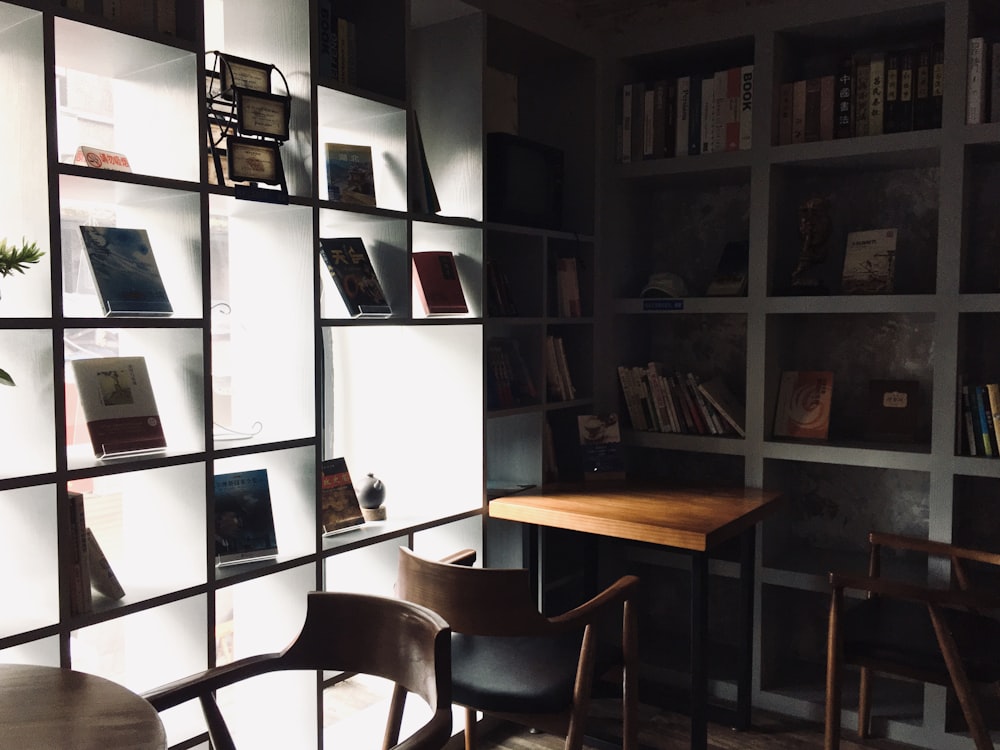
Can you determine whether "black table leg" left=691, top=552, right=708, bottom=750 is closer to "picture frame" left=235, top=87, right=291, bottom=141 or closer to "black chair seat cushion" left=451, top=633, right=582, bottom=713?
"black chair seat cushion" left=451, top=633, right=582, bottom=713

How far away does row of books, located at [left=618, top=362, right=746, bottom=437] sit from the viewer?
3.24 m

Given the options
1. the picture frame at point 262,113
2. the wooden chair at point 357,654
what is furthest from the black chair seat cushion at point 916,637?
the picture frame at point 262,113

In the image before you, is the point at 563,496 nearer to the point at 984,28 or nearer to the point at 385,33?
the point at 385,33

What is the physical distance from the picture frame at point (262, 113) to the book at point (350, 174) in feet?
0.84

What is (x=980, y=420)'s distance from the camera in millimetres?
2734

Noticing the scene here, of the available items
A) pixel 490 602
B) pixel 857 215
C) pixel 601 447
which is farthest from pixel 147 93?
pixel 857 215

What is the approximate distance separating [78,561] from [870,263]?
8.52 ft

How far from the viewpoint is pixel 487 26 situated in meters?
2.88

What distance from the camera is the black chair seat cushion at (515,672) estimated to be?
208 centimetres

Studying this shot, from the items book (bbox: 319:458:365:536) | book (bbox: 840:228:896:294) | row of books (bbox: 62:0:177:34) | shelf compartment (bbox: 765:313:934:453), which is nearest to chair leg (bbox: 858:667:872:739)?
shelf compartment (bbox: 765:313:934:453)

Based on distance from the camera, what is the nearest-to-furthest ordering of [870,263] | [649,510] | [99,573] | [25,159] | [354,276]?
[25,159] → [99,573] → [354,276] → [649,510] → [870,263]

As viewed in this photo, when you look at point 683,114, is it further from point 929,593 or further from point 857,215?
point 929,593

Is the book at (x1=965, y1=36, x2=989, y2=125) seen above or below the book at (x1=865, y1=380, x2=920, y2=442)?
above

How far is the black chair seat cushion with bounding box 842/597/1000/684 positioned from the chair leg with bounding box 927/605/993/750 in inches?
1.7
